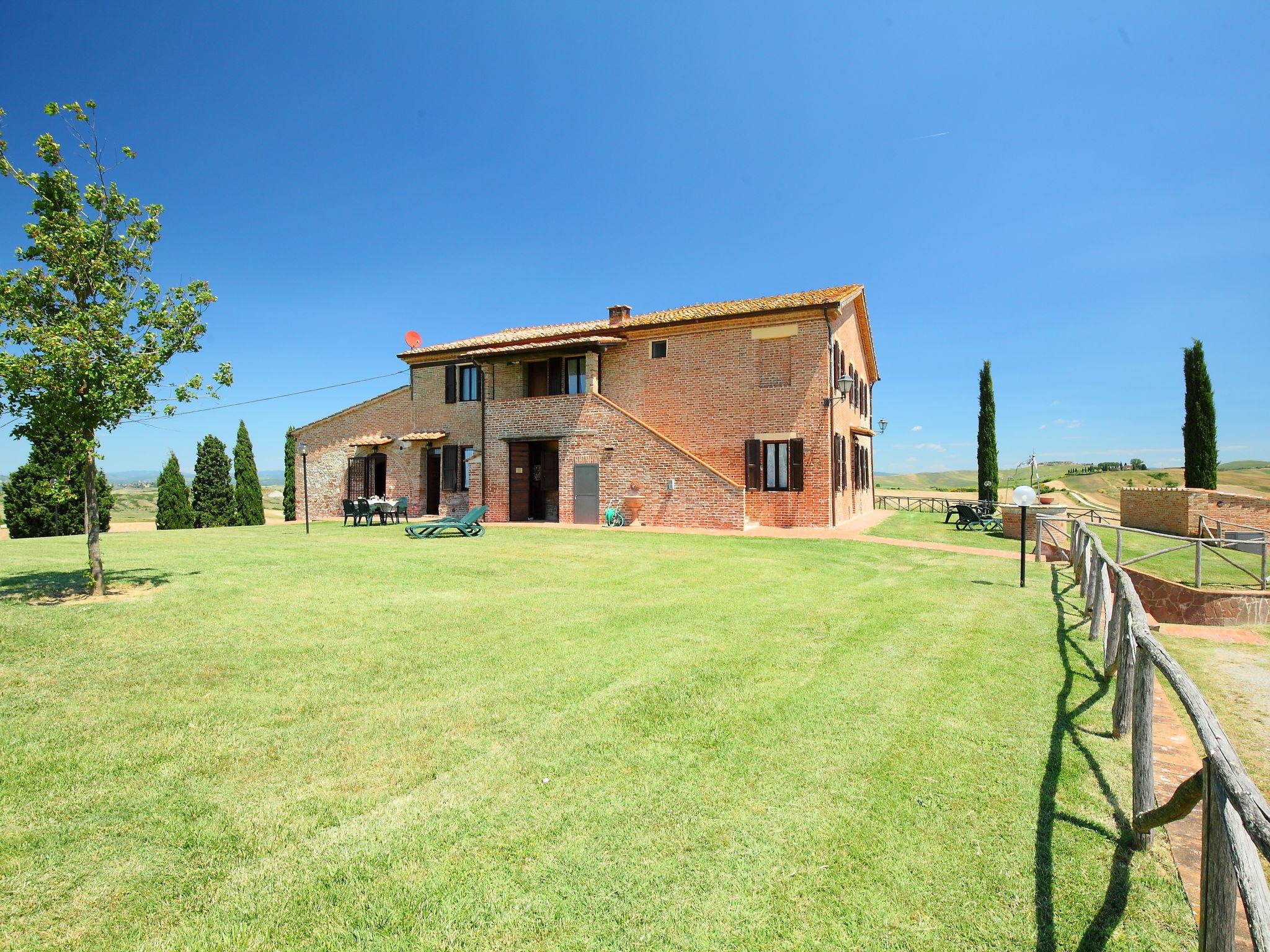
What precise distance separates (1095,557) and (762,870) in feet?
22.3

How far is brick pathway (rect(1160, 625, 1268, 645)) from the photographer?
7.23m

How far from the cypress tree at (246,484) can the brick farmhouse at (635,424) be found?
3.53 metres

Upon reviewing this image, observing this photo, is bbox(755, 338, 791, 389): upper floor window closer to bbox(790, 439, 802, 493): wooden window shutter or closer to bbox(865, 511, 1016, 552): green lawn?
bbox(790, 439, 802, 493): wooden window shutter

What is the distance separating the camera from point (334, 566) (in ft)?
33.1

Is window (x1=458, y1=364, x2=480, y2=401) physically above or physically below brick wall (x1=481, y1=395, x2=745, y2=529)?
above

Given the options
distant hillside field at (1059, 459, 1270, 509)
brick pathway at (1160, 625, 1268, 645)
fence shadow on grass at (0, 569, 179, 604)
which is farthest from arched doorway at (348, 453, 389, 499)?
distant hillside field at (1059, 459, 1270, 509)

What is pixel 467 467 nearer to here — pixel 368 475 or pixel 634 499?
pixel 368 475

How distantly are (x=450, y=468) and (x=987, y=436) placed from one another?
80.6 ft

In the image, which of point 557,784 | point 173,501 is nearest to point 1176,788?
point 557,784

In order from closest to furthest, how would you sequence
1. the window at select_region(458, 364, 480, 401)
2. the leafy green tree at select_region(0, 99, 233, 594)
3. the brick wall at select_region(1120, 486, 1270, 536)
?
the leafy green tree at select_region(0, 99, 233, 594), the brick wall at select_region(1120, 486, 1270, 536), the window at select_region(458, 364, 480, 401)

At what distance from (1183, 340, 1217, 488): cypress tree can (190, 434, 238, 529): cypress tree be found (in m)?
38.7

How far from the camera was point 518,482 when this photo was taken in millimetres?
21625

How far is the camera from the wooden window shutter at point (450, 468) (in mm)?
24078

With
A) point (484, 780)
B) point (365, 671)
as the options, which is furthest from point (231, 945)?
point (365, 671)
